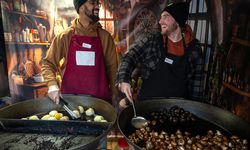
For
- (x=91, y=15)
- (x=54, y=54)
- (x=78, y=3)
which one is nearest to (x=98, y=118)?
(x=54, y=54)

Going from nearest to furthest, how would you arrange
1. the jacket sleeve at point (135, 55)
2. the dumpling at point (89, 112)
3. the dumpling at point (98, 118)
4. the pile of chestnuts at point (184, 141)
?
the pile of chestnuts at point (184, 141), the dumpling at point (98, 118), the dumpling at point (89, 112), the jacket sleeve at point (135, 55)

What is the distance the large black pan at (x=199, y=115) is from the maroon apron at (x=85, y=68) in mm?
893

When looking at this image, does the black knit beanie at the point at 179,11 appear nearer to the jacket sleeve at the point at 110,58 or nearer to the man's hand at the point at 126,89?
the jacket sleeve at the point at 110,58

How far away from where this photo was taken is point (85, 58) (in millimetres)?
2738

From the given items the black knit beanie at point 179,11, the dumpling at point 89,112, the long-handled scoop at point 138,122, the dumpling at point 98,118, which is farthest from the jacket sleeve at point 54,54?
the black knit beanie at point 179,11

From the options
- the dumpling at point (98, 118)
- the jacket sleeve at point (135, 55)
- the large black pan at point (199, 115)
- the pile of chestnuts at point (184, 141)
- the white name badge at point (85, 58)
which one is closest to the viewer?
the pile of chestnuts at point (184, 141)

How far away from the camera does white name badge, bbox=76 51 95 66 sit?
8.93 feet

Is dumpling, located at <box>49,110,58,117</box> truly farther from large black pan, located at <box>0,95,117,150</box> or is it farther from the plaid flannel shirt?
the plaid flannel shirt

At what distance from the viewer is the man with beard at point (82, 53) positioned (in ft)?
8.89

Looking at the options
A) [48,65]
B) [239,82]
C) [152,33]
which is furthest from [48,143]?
[239,82]

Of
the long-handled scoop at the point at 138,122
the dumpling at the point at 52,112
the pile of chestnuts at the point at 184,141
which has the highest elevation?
the dumpling at the point at 52,112

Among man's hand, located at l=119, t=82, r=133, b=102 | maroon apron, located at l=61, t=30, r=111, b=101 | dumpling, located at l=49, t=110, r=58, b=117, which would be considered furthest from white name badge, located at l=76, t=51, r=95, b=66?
dumpling, located at l=49, t=110, r=58, b=117

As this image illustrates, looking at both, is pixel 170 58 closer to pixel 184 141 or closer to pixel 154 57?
pixel 154 57

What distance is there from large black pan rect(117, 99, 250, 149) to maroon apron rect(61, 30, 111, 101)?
893mm
